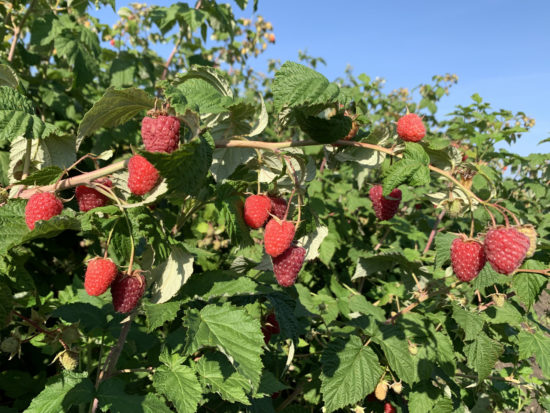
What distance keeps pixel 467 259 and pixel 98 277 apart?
143 centimetres

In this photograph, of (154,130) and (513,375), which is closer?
(154,130)

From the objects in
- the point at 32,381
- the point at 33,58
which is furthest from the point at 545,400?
the point at 33,58

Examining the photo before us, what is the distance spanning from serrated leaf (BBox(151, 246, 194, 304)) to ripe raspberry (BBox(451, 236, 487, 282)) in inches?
42.5

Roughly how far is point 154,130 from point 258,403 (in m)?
1.60

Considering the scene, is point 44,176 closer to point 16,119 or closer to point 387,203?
point 16,119

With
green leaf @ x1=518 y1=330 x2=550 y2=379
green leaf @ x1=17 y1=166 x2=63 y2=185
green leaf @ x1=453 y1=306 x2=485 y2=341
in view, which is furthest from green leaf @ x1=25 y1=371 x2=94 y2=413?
green leaf @ x1=518 y1=330 x2=550 y2=379

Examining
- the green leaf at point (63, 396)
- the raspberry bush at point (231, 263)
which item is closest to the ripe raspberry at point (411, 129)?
the raspberry bush at point (231, 263)

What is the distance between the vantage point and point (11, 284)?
1342mm

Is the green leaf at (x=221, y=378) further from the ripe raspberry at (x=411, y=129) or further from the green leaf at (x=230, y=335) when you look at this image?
the ripe raspberry at (x=411, y=129)

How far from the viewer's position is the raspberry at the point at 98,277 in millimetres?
1229

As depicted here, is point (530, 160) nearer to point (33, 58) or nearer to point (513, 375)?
point (513, 375)

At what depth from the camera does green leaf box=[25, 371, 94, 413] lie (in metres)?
1.31

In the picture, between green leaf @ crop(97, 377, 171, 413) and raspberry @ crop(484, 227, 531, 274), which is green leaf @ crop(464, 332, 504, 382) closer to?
raspberry @ crop(484, 227, 531, 274)

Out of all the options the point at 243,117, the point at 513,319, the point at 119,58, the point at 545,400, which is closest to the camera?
the point at 243,117
